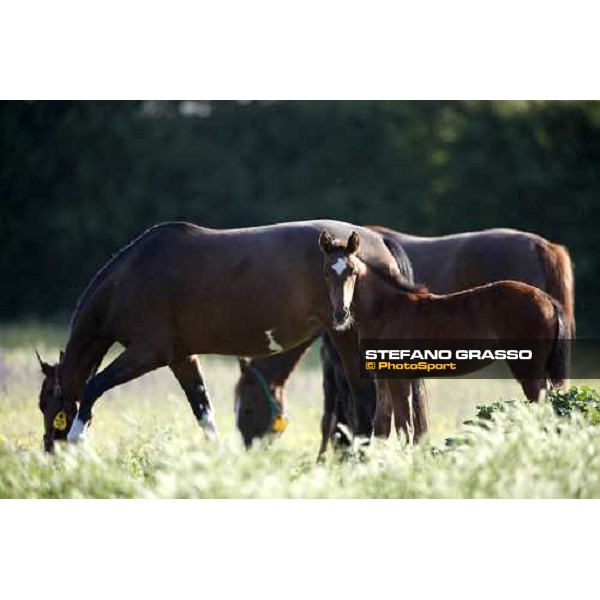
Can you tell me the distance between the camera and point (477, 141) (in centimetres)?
980

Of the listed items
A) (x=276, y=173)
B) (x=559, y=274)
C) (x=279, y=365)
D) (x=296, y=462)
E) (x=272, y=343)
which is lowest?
(x=296, y=462)

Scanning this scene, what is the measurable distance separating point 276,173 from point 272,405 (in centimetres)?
205

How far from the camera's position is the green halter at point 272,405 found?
10500 mm

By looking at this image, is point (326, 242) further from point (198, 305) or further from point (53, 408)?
point (53, 408)

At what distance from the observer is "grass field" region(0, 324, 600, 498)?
7535mm

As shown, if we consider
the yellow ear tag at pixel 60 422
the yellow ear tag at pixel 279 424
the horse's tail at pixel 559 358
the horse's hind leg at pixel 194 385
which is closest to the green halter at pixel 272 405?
the yellow ear tag at pixel 279 424

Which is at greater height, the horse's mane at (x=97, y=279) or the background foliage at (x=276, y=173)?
the background foliage at (x=276, y=173)

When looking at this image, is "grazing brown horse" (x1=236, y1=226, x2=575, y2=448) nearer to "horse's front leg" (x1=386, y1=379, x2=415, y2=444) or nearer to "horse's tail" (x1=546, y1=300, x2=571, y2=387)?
"horse's front leg" (x1=386, y1=379, x2=415, y2=444)

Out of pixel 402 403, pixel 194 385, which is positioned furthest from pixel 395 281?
pixel 194 385

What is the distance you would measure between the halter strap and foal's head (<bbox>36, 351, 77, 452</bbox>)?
78.6 inches

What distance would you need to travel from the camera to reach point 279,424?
10.5m

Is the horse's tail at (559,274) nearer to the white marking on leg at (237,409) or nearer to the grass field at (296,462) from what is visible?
the grass field at (296,462)

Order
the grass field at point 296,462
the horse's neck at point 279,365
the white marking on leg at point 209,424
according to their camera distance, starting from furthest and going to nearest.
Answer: the horse's neck at point 279,365, the white marking on leg at point 209,424, the grass field at point 296,462

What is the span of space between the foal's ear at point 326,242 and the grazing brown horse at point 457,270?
105cm
